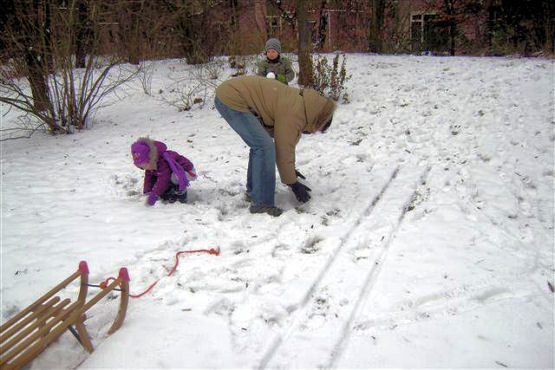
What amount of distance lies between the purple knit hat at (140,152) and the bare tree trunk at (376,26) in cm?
1008

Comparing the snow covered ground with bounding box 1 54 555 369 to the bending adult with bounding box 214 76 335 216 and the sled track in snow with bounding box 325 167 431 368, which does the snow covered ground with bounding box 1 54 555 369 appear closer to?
the sled track in snow with bounding box 325 167 431 368

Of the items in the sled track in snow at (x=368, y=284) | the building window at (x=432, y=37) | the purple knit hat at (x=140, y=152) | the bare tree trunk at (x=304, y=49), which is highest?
the building window at (x=432, y=37)

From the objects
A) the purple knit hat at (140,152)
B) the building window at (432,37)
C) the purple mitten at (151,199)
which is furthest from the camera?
the building window at (432,37)

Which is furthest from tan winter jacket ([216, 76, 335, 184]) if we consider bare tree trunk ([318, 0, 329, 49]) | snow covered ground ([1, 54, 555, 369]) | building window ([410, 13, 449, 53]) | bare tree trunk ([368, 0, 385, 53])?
bare tree trunk ([318, 0, 329, 49])

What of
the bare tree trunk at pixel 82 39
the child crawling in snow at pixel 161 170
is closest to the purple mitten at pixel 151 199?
the child crawling in snow at pixel 161 170

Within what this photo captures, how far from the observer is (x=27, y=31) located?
6.21 metres

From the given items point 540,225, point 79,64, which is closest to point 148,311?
point 540,225

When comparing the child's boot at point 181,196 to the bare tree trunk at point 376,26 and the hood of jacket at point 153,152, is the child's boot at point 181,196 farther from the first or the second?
the bare tree trunk at point 376,26

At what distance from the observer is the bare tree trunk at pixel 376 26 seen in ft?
38.3

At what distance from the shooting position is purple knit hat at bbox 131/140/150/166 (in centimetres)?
359

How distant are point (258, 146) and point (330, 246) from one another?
110 centimetres

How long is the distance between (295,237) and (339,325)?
1.09 meters

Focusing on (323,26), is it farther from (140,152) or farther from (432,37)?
(140,152)

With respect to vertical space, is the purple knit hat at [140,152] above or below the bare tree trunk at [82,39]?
below
